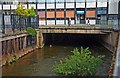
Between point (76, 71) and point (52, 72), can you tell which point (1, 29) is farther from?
point (76, 71)

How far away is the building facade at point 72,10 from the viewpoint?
7219 centimetres

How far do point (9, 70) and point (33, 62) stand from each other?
6.16 meters

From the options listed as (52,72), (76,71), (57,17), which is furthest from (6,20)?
(57,17)

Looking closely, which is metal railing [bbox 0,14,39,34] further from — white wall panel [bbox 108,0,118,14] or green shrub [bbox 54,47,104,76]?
white wall panel [bbox 108,0,118,14]

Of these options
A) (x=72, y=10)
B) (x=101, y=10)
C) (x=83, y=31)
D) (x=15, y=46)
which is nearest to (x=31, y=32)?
(x=15, y=46)

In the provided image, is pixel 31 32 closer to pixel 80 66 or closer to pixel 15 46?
pixel 15 46

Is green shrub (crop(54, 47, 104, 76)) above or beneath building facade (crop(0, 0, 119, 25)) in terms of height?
beneath

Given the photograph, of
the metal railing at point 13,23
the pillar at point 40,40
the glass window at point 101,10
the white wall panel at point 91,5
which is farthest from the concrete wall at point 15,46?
the white wall panel at point 91,5

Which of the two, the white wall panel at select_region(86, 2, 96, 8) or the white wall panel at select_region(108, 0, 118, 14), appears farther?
the white wall panel at select_region(86, 2, 96, 8)

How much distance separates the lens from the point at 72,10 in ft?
247

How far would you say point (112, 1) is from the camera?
230ft

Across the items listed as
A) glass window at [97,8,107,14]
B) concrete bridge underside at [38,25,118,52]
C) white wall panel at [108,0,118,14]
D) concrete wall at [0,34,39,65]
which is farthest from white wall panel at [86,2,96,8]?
concrete wall at [0,34,39,65]

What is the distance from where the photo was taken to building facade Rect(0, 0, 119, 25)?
72.2m

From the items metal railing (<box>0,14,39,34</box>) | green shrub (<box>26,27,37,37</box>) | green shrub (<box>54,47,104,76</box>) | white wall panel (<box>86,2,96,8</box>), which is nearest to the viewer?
green shrub (<box>54,47,104,76</box>)
